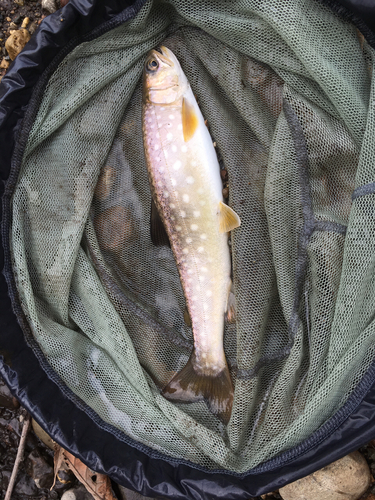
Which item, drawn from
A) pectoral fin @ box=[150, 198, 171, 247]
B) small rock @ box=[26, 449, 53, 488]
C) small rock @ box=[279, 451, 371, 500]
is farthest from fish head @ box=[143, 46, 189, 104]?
small rock @ box=[26, 449, 53, 488]

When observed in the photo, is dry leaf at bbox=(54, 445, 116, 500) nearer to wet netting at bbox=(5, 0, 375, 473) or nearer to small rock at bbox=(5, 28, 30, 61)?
wet netting at bbox=(5, 0, 375, 473)

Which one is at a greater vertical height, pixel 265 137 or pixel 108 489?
pixel 265 137

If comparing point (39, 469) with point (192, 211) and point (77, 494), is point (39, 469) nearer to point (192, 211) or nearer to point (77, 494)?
point (77, 494)

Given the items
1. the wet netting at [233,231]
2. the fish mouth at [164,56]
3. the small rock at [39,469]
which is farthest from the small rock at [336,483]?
the fish mouth at [164,56]

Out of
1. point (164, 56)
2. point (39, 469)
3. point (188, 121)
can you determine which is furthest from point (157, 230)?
point (39, 469)

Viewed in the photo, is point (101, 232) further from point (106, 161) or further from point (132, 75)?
point (132, 75)

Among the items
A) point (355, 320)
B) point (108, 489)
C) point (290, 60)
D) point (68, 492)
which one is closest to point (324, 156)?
point (290, 60)

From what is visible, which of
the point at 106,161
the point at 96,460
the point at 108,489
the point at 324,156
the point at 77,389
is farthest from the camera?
the point at 108,489
